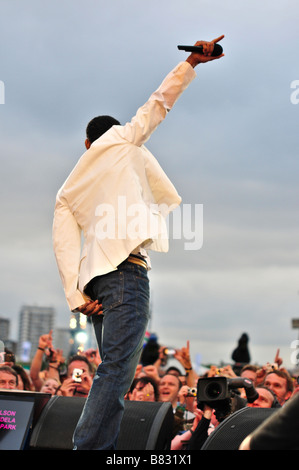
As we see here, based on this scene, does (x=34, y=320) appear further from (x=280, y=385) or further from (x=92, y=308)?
(x=92, y=308)

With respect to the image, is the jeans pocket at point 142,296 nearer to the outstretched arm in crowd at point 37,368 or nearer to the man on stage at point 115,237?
the man on stage at point 115,237

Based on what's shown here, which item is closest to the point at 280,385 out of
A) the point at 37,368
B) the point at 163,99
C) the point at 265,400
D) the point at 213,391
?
the point at 265,400

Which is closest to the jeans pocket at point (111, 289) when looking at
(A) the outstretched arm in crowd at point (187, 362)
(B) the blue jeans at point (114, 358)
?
(B) the blue jeans at point (114, 358)

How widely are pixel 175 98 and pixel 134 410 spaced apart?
2.01 metres

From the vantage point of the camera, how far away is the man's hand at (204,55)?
3.14 meters

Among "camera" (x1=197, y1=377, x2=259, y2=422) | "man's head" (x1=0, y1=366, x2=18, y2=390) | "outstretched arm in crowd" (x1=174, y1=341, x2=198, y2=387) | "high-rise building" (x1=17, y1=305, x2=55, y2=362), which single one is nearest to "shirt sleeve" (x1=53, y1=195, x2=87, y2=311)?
"camera" (x1=197, y1=377, x2=259, y2=422)

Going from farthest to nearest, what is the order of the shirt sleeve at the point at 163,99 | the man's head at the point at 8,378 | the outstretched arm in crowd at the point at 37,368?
the outstretched arm in crowd at the point at 37,368 < the man's head at the point at 8,378 < the shirt sleeve at the point at 163,99

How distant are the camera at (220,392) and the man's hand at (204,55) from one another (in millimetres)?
1889

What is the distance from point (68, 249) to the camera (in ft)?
11.1

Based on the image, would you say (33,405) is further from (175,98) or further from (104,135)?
(175,98)

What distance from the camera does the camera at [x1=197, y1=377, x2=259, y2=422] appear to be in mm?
3953

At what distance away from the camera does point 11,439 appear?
414cm

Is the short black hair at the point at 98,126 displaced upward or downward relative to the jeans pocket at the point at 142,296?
upward

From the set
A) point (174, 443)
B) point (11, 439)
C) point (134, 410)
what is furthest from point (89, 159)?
point (174, 443)
